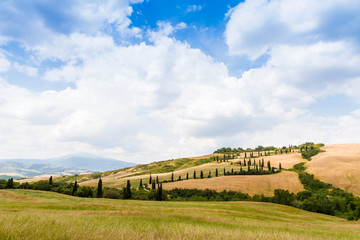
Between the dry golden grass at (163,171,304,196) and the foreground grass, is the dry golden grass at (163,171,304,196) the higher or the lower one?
the lower one

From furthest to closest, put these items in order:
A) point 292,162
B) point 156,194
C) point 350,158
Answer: point 292,162
point 350,158
point 156,194

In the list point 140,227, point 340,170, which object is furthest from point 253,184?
point 140,227

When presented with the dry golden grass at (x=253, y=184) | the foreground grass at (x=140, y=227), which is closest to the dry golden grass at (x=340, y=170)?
the dry golden grass at (x=253, y=184)

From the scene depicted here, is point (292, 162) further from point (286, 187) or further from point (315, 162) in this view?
point (286, 187)

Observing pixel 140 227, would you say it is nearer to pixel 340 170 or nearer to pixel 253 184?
pixel 253 184

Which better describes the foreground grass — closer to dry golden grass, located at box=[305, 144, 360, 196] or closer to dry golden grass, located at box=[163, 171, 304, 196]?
dry golden grass, located at box=[163, 171, 304, 196]

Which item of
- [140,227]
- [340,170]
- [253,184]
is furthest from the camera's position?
[340,170]

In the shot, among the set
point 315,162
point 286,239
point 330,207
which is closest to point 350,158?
point 315,162

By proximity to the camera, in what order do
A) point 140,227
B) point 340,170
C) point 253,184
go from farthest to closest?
point 340,170 → point 253,184 → point 140,227

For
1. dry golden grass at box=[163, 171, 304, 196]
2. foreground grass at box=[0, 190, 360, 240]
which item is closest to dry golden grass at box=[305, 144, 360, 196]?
dry golden grass at box=[163, 171, 304, 196]

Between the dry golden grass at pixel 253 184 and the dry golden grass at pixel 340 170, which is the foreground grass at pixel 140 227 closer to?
the dry golden grass at pixel 253 184

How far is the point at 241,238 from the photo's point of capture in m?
7.29

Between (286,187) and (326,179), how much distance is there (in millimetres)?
34975

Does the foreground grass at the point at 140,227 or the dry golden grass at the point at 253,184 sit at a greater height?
the foreground grass at the point at 140,227
